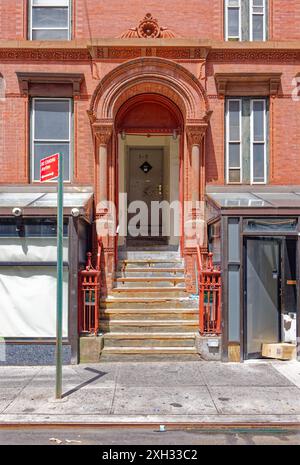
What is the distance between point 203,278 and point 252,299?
3.86ft

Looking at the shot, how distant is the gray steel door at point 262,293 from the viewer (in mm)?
9039

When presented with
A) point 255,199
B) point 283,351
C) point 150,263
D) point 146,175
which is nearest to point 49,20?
point 146,175

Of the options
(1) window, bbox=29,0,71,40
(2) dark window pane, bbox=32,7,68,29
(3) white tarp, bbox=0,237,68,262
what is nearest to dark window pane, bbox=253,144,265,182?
(3) white tarp, bbox=0,237,68,262

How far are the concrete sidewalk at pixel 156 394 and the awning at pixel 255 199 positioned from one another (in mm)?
3063

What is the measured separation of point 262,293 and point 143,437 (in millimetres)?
4819

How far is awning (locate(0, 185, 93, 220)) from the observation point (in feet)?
28.5

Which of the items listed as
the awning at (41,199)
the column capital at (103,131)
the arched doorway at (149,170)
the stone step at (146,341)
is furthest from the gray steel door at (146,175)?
the stone step at (146,341)

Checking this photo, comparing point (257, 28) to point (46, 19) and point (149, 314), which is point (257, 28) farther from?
point (149, 314)

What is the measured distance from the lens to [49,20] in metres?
11.2

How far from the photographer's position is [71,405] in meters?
6.32

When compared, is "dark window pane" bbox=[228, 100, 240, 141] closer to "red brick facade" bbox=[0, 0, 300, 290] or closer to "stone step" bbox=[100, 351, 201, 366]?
"red brick facade" bbox=[0, 0, 300, 290]

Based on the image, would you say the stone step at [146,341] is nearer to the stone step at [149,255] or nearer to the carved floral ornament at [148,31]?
the stone step at [149,255]

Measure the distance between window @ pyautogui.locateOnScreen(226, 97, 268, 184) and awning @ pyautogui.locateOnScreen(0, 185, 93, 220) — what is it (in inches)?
148

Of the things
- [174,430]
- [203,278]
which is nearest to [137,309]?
[203,278]
